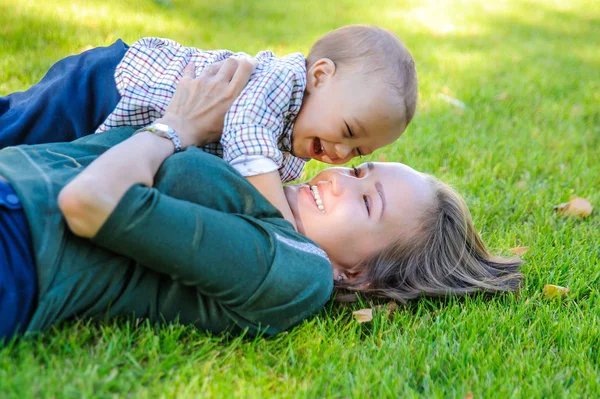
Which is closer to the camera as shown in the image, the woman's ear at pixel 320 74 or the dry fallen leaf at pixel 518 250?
the woman's ear at pixel 320 74

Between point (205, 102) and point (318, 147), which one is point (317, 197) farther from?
point (205, 102)

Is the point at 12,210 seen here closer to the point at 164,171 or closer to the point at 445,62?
the point at 164,171

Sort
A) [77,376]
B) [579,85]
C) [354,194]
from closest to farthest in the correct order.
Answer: [77,376] < [354,194] < [579,85]

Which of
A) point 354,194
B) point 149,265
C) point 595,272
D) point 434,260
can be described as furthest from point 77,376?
point 595,272

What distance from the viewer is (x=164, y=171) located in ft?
7.27

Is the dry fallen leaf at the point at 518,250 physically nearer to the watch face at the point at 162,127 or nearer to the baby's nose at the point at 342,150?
the baby's nose at the point at 342,150

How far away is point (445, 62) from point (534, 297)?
15.7 feet

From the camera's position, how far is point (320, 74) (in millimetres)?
2840

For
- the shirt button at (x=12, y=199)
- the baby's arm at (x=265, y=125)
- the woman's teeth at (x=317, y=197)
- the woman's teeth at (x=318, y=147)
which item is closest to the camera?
the shirt button at (x=12, y=199)

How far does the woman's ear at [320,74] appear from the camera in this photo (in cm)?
282

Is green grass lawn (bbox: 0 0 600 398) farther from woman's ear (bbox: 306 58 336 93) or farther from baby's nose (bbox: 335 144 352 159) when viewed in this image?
woman's ear (bbox: 306 58 336 93)

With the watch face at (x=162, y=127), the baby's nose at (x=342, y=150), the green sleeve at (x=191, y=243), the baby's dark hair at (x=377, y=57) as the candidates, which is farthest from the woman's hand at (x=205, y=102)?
the green sleeve at (x=191, y=243)

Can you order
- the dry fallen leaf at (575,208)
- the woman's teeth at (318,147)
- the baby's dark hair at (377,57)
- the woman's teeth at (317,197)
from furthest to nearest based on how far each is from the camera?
1. the dry fallen leaf at (575,208)
2. the woman's teeth at (318,147)
3. the baby's dark hair at (377,57)
4. the woman's teeth at (317,197)

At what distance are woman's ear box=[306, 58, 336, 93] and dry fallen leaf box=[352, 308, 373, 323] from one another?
0.99 metres
